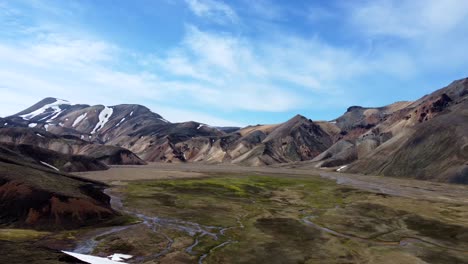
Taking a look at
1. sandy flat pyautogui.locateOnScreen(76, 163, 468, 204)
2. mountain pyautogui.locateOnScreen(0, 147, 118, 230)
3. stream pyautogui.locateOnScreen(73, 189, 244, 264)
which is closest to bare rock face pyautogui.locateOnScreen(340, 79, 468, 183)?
sandy flat pyautogui.locateOnScreen(76, 163, 468, 204)

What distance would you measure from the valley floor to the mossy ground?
9 cm

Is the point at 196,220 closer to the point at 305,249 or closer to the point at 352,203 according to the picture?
the point at 305,249

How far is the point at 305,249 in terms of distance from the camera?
3703cm


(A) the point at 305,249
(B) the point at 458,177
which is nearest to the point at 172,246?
(A) the point at 305,249

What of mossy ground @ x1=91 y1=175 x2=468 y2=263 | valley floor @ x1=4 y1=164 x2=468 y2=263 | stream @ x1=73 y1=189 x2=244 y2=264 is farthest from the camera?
mossy ground @ x1=91 y1=175 x2=468 y2=263

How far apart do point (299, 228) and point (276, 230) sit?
10.4 ft

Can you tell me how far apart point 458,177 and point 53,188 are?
380ft

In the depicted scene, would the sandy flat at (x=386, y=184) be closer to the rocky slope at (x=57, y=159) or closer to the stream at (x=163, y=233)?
the rocky slope at (x=57, y=159)

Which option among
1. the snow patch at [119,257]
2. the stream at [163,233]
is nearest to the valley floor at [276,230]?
the stream at [163,233]

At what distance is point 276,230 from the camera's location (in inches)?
1769

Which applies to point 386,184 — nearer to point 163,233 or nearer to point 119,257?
point 163,233

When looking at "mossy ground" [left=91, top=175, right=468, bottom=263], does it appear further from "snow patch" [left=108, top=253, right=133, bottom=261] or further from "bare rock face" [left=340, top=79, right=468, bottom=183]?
"bare rock face" [left=340, top=79, right=468, bottom=183]

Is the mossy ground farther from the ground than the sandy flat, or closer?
closer

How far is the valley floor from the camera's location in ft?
114
